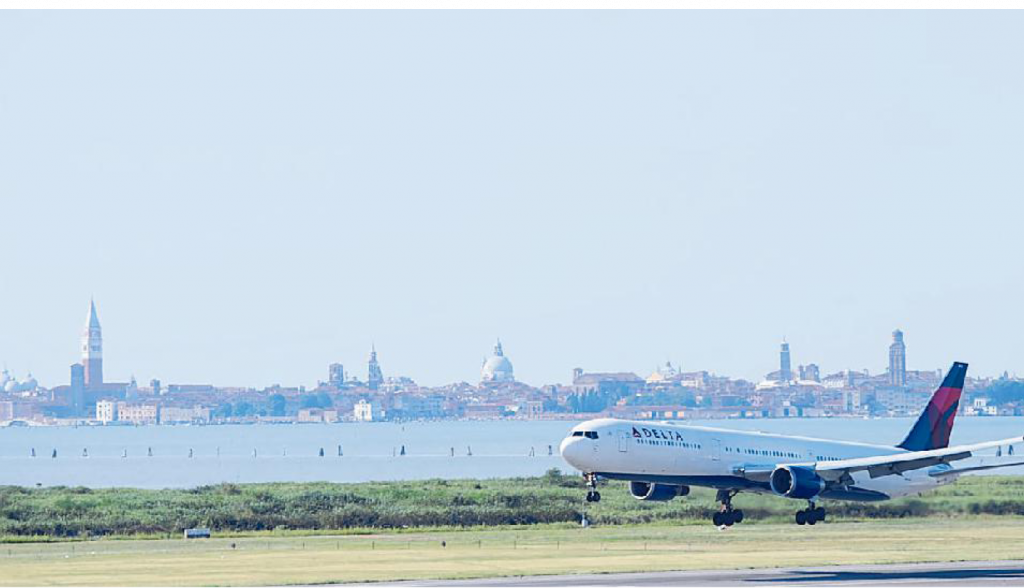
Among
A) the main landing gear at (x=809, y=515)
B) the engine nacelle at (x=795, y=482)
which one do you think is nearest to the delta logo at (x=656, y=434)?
the engine nacelle at (x=795, y=482)

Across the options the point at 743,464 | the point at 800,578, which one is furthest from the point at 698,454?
the point at 800,578

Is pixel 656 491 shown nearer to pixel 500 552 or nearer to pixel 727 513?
pixel 727 513

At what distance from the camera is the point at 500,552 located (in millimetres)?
58406

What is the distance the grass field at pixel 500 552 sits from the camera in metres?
49.5

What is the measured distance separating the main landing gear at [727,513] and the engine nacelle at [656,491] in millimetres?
2248

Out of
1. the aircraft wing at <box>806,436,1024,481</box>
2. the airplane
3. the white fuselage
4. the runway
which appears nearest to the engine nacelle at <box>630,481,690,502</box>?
the airplane

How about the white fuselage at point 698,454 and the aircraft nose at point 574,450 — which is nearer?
the aircraft nose at point 574,450

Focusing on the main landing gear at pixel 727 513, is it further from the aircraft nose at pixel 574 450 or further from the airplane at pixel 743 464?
the aircraft nose at pixel 574 450

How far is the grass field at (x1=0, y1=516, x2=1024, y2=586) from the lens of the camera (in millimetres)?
49500

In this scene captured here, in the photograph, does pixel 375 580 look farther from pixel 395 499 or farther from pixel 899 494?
pixel 395 499

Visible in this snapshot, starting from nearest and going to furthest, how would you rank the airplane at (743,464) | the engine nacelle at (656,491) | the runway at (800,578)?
the runway at (800,578)
the airplane at (743,464)
the engine nacelle at (656,491)

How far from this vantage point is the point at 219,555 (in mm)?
58406

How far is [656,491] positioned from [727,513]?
387 centimetres
